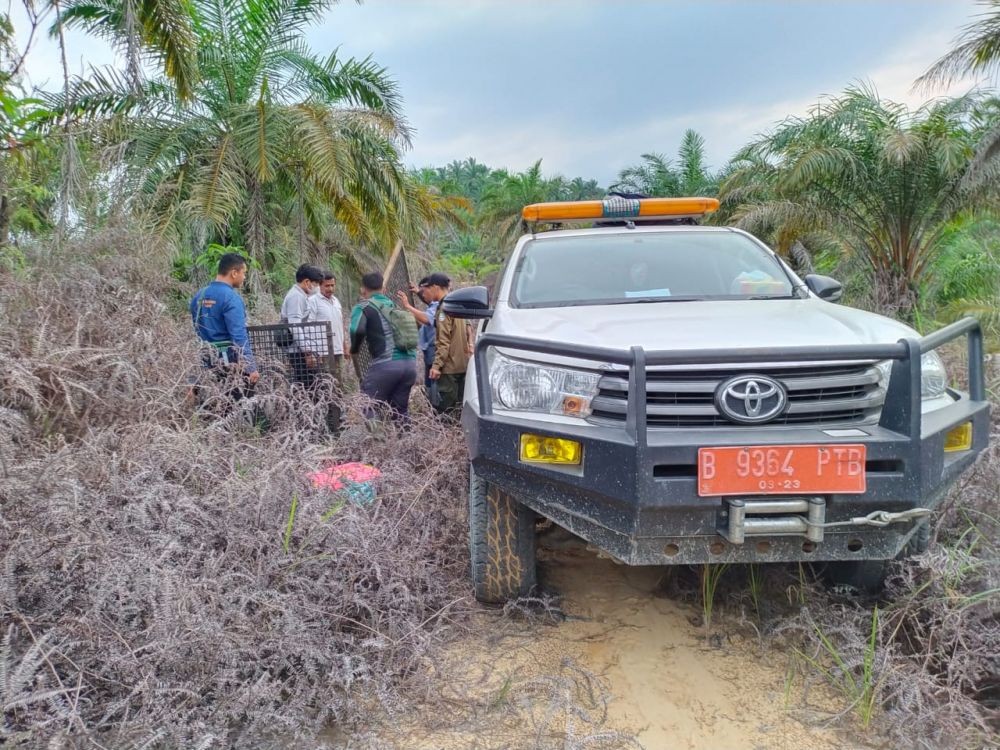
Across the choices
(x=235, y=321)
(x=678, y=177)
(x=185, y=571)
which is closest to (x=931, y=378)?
(x=185, y=571)

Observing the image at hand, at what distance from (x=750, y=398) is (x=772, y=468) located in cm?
26

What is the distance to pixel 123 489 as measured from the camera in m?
2.94

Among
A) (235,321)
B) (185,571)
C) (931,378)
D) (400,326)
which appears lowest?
(185,571)

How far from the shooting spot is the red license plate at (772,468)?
2.30 m

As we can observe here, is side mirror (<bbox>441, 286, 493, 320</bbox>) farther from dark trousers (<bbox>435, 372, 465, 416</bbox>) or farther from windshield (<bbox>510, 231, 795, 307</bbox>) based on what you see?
dark trousers (<bbox>435, 372, 465, 416</bbox>)

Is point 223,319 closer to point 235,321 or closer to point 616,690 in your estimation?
point 235,321

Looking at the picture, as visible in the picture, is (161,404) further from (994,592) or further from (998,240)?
(998,240)

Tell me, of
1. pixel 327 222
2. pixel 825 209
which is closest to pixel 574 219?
pixel 825 209

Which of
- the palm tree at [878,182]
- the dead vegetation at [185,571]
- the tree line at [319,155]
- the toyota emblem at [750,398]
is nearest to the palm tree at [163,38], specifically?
the tree line at [319,155]

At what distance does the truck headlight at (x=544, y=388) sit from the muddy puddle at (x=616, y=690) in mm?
975

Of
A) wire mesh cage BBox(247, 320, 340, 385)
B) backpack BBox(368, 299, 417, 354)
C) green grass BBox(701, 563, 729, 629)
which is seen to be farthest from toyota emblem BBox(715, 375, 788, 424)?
wire mesh cage BBox(247, 320, 340, 385)

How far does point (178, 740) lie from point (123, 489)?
1.23 metres

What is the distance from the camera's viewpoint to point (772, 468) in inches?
90.7

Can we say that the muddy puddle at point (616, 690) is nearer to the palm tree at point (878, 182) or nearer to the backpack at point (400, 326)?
the backpack at point (400, 326)
